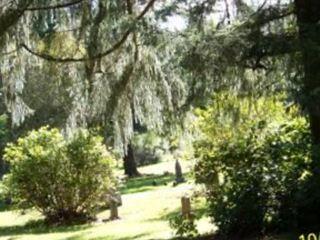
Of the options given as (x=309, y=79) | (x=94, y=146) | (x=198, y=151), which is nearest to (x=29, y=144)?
(x=94, y=146)

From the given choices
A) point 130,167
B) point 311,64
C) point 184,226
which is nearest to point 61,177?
point 184,226

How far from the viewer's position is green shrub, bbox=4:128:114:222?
16.5 metres

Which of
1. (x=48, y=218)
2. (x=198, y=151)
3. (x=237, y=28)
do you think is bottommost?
(x=48, y=218)

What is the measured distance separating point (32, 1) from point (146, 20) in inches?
59.0

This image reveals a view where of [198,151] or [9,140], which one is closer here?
[198,151]

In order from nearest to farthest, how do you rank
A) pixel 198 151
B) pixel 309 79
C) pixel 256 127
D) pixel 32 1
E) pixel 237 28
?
1. pixel 309 79
2. pixel 32 1
3. pixel 237 28
4. pixel 256 127
5. pixel 198 151

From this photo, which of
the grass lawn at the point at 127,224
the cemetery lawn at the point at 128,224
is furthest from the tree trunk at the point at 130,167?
the cemetery lawn at the point at 128,224

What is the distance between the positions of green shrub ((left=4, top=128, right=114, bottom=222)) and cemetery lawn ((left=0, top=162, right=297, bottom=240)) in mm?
577

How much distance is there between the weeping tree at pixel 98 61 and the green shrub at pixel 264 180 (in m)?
1.49

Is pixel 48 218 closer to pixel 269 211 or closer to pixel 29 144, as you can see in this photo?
pixel 29 144

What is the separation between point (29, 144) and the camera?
16938 millimetres

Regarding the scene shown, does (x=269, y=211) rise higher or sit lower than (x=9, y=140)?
lower

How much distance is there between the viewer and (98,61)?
9.13m

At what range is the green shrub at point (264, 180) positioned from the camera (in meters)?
8.89
